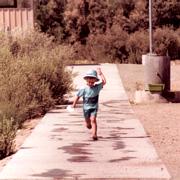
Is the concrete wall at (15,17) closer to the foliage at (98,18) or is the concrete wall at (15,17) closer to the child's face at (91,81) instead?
the foliage at (98,18)

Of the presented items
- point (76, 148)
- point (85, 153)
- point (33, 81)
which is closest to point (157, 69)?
point (33, 81)

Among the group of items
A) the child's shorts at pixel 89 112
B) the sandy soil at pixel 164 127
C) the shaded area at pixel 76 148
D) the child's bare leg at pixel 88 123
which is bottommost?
the sandy soil at pixel 164 127

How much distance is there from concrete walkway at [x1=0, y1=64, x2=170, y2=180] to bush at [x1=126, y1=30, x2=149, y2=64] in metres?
22.4

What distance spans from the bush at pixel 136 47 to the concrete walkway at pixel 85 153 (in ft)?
73.4

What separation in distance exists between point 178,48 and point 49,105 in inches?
909

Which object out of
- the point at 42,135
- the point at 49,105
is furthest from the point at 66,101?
the point at 42,135

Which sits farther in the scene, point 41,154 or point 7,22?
point 7,22

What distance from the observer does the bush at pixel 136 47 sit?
37531 mm

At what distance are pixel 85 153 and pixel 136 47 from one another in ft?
91.9

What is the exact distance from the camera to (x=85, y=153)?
10.5 metres

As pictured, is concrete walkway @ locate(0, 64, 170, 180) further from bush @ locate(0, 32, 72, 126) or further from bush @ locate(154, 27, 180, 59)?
bush @ locate(154, 27, 180, 59)

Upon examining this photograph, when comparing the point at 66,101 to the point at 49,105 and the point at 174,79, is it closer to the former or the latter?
the point at 49,105

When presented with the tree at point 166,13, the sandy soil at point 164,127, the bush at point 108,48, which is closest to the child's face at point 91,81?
the sandy soil at point 164,127

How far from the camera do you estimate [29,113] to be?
15.9 metres
